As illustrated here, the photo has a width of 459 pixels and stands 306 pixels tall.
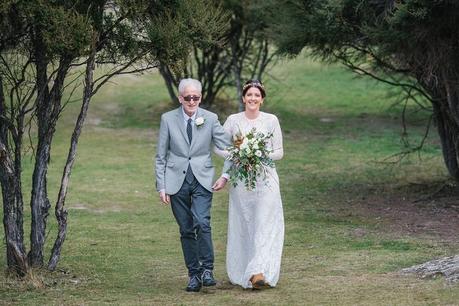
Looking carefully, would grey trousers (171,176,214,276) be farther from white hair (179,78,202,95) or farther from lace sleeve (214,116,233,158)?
white hair (179,78,202,95)

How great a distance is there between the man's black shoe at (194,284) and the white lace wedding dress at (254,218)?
0.41 m

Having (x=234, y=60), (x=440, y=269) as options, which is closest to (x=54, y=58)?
(x=440, y=269)

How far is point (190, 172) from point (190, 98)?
71 centimetres

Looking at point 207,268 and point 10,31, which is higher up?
point 10,31

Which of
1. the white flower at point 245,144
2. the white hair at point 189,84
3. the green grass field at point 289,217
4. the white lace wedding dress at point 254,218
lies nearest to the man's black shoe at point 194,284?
the green grass field at point 289,217

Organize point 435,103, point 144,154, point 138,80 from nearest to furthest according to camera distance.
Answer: point 435,103, point 144,154, point 138,80

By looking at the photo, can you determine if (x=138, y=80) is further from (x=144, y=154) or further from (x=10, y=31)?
(x=10, y=31)

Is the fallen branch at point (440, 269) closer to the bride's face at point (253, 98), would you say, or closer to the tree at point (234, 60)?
the bride's face at point (253, 98)

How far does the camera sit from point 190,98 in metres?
9.21

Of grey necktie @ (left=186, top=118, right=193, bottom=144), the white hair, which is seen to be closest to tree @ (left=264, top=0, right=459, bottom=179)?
the white hair

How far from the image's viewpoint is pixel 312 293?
8.97 m

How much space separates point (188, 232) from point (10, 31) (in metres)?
2.66

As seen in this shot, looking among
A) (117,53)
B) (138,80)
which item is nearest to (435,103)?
(117,53)

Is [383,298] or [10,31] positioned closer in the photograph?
[383,298]
